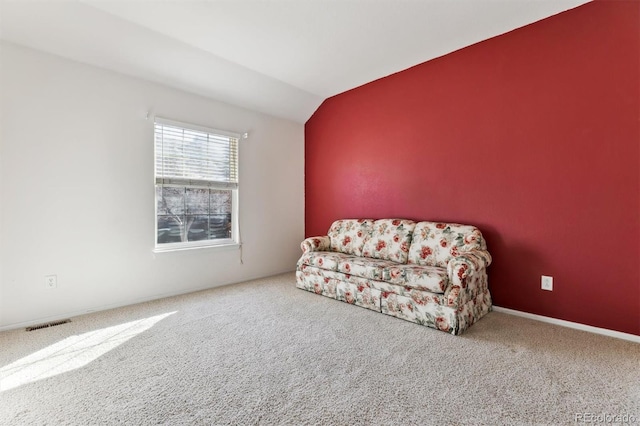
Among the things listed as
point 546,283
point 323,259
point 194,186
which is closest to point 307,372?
point 323,259

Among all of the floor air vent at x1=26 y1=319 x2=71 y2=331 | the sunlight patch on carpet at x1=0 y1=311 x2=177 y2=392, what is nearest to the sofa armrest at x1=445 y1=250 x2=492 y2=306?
the sunlight patch on carpet at x1=0 y1=311 x2=177 y2=392

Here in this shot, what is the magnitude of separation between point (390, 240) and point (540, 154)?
161cm

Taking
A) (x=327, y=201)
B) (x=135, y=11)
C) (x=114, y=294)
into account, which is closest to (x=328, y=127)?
(x=327, y=201)

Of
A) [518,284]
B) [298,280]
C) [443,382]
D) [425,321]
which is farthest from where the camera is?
[298,280]

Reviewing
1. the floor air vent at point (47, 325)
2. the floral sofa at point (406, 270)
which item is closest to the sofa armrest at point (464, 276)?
the floral sofa at point (406, 270)

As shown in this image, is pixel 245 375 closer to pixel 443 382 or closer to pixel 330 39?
pixel 443 382

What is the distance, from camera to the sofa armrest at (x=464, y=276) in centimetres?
240

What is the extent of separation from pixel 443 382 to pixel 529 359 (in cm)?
72

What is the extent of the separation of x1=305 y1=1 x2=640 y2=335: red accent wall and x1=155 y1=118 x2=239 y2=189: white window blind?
2035 mm

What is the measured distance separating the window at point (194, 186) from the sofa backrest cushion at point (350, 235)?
1337 millimetres

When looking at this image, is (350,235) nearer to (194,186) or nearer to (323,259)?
(323,259)

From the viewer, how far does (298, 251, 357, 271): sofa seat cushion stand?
3.35 m

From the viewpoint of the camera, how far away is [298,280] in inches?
147

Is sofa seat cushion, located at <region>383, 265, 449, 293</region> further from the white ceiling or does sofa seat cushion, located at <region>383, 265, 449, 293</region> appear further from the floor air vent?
the floor air vent
